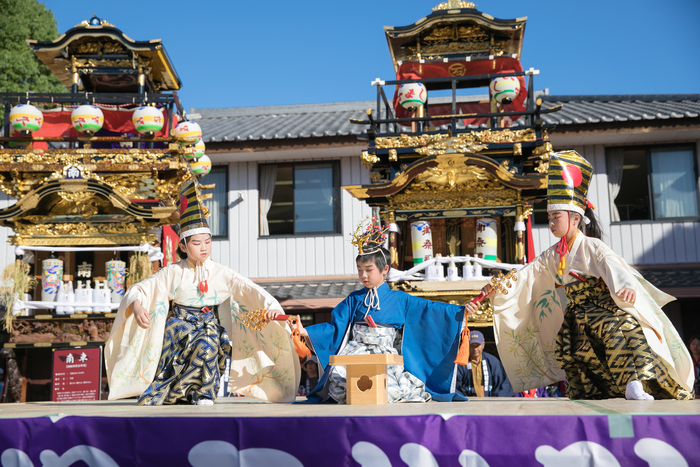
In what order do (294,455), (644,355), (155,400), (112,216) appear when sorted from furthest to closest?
(112,216)
(155,400)
(644,355)
(294,455)

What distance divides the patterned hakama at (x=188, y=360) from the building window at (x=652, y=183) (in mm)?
8977

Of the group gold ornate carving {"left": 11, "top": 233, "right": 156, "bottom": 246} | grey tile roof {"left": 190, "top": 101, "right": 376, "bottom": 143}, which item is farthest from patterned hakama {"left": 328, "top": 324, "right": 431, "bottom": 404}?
grey tile roof {"left": 190, "top": 101, "right": 376, "bottom": 143}

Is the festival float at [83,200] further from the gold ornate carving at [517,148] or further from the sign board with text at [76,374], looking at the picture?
the gold ornate carving at [517,148]

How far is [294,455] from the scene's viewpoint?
2.88m

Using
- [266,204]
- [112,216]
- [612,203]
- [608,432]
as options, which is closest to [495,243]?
[612,203]

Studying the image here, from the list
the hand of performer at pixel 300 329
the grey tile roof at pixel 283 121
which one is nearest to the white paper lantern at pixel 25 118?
the grey tile roof at pixel 283 121

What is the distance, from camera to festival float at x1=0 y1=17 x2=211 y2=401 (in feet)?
30.6

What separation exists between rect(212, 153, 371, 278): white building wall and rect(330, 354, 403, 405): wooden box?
7.98m

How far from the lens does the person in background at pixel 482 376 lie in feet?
22.5

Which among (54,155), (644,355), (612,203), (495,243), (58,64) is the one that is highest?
(58,64)

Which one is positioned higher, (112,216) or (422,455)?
(112,216)

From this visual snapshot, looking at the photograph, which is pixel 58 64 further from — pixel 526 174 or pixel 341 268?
pixel 526 174

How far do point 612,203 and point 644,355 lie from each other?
8.36m

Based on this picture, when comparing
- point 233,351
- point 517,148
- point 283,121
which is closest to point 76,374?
point 233,351
